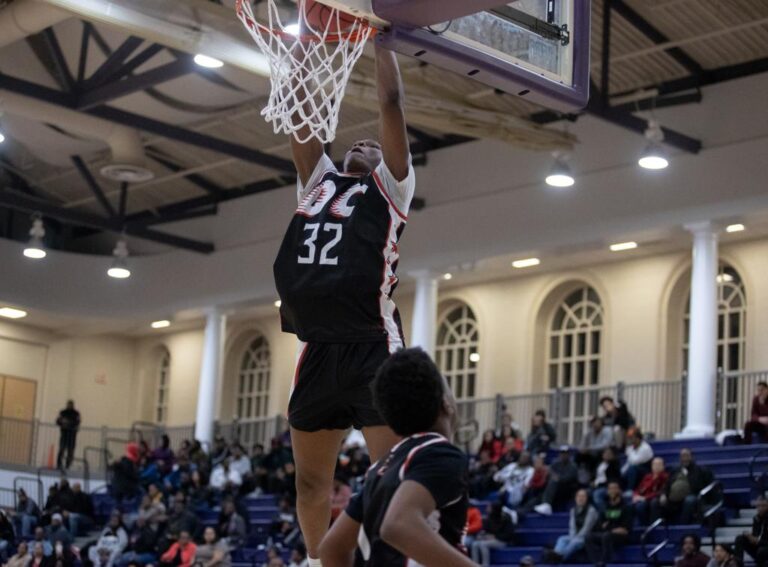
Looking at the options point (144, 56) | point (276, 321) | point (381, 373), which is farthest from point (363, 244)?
point (276, 321)

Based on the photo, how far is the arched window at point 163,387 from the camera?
34500mm

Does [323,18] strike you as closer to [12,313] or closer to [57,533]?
[57,533]

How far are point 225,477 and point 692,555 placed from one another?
11.9 metres

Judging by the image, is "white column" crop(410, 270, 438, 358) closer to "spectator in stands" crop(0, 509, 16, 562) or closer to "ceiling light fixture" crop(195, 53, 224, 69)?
"spectator in stands" crop(0, 509, 16, 562)

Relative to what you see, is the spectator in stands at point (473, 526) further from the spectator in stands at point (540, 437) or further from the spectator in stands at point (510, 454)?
the spectator in stands at point (540, 437)

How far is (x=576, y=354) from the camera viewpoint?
2655 cm

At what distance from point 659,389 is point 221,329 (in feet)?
32.0

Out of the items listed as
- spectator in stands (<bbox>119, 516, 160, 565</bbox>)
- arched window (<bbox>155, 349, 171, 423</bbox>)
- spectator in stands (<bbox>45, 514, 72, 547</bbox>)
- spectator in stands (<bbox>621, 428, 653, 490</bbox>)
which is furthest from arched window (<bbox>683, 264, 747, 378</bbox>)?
arched window (<bbox>155, 349, 171, 423</bbox>)

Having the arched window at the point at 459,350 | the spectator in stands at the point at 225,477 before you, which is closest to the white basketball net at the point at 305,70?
the spectator in stands at the point at 225,477

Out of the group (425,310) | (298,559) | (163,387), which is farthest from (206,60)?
(163,387)

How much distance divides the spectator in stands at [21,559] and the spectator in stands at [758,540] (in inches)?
414

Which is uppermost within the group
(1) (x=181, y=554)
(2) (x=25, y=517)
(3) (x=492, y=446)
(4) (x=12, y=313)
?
(4) (x=12, y=313)

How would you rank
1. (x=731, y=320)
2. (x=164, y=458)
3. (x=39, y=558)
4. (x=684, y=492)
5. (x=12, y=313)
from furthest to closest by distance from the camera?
(x=12, y=313) → (x=164, y=458) → (x=731, y=320) → (x=39, y=558) → (x=684, y=492)

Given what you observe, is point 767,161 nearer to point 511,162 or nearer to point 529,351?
point 511,162
